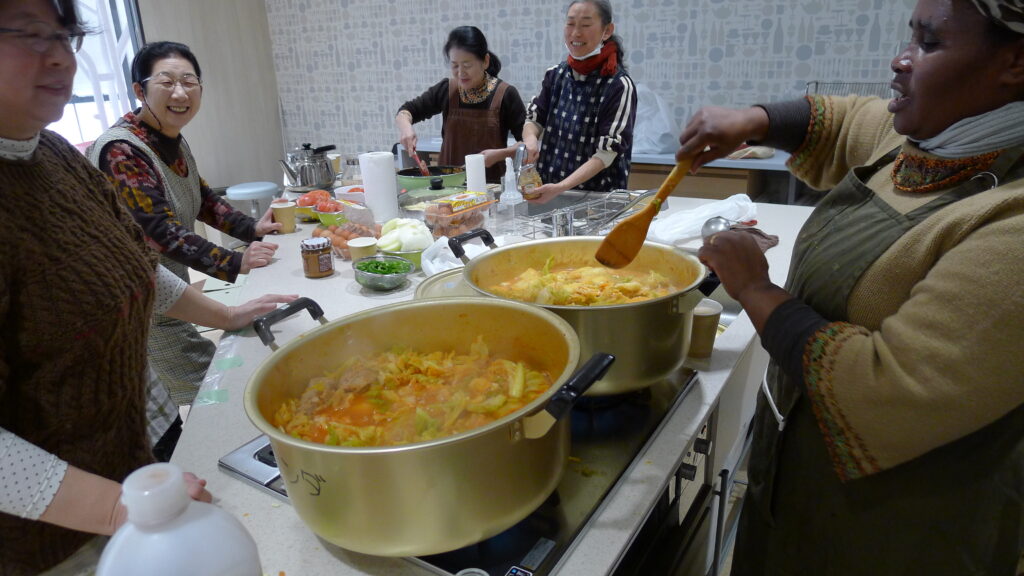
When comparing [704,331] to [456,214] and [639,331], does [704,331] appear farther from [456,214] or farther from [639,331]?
[456,214]

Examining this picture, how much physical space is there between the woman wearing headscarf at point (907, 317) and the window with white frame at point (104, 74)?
4.81 m

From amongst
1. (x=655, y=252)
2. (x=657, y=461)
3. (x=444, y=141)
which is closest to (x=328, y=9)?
(x=444, y=141)

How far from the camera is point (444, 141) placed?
3809 millimetres

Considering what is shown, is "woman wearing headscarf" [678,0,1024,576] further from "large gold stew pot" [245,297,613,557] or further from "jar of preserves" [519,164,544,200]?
"jar of preserves" [519,164,544,200]

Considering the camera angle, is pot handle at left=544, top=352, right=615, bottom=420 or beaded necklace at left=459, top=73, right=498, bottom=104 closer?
pot handle at left=544, top=352, right=615, bottom=420

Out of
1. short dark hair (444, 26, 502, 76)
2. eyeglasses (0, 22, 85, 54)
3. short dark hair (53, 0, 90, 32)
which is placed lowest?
eyeglasses (0, 22, 85, 54)

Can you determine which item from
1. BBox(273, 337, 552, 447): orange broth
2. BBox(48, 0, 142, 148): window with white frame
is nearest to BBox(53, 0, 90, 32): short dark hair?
BBox(273, 337, 552, 447): orange broth

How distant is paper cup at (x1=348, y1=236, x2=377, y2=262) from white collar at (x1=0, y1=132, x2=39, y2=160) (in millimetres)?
1039

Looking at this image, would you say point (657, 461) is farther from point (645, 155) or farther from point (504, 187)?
point (645, 155)

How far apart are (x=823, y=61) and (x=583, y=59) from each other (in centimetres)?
201

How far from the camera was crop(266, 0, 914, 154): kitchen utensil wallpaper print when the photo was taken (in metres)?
3.85

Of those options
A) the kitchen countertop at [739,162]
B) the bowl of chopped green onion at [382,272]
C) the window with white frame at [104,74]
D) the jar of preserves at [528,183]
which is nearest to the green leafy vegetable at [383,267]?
Answer: the bowl of chopped green onion at [382,272]

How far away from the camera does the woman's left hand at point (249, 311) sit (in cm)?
150

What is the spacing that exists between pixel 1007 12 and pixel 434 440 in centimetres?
83
